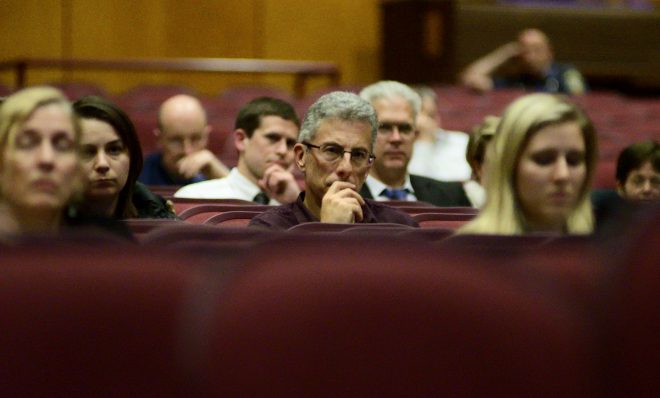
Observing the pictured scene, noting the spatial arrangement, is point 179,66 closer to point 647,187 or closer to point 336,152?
point 647,187

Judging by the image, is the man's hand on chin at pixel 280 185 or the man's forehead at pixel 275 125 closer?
the man's hand on chin at pixel 280 185

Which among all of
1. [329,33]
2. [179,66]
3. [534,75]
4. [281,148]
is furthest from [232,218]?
[329,33]

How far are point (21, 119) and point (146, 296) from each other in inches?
19.5

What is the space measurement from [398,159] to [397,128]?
10 centimetres

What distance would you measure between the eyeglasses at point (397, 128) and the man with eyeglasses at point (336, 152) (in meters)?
0.71

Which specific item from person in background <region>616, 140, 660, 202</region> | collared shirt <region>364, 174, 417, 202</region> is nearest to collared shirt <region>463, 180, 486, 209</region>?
collared shirt <region>364, 174, 417, 202</region>

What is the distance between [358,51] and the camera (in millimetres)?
7422

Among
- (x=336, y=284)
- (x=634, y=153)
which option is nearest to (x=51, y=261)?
(x=336, y=284)

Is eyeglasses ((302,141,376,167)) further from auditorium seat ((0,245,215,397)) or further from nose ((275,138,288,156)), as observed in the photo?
auditorium seat ((0,245,215,397))

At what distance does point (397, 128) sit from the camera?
2.82 metres

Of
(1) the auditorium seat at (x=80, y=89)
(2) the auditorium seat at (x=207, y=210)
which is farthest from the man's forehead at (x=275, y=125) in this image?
(1) the auditorium seat at (x=80, y=89)

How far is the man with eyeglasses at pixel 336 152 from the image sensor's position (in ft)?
6.54

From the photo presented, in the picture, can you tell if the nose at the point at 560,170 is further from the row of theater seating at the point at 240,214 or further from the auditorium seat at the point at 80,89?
the auditorium seat at the point at 80,89

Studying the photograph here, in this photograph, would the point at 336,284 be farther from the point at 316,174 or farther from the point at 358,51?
the point at 358,51
